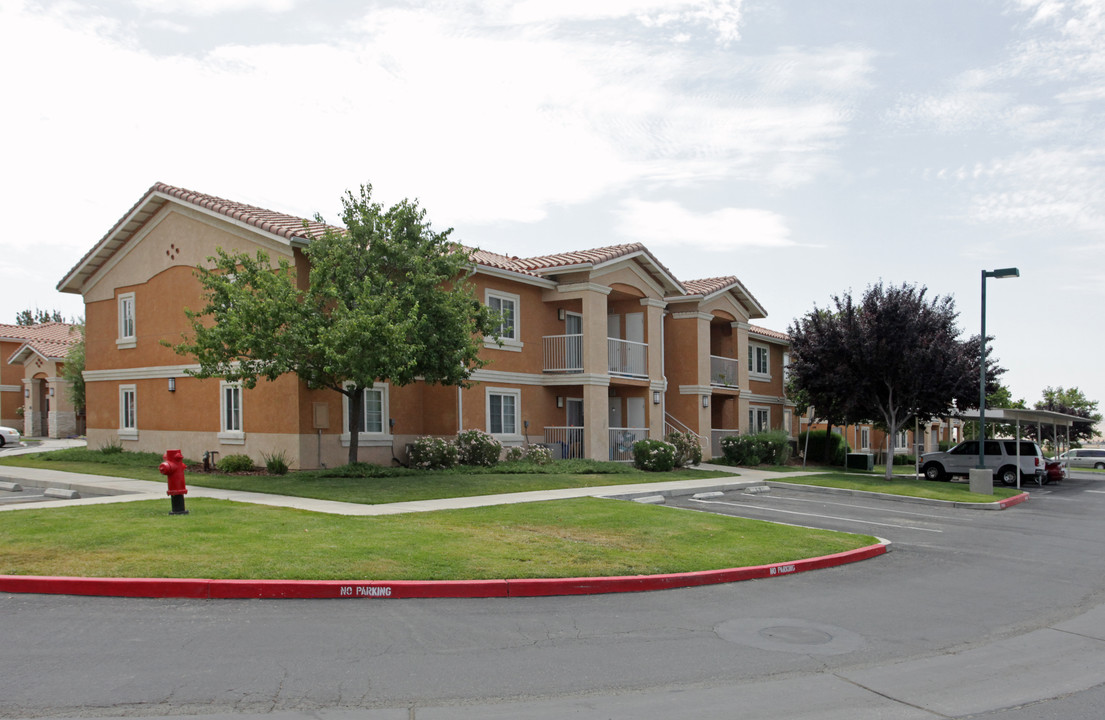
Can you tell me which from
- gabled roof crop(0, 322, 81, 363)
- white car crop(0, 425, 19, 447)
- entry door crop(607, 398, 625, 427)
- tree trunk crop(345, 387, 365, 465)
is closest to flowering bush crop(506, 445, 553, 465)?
tree trunk crop(345, 387, 365, 465)

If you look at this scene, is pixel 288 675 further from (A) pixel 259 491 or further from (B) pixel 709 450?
(B) pixel 709 450

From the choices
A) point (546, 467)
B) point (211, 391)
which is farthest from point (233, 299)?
point (546, 467)

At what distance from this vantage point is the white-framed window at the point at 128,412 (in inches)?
1000

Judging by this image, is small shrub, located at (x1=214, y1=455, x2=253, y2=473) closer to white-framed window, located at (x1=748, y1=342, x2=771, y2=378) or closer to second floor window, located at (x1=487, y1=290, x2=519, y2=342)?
second floor window, located at (x1=487, y1=290, x2=519, y2=342)

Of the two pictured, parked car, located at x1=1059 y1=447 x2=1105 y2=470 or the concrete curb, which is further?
parked car, located at x1=1059 y1=447 x2=1105 y2=470

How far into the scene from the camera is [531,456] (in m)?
24.5

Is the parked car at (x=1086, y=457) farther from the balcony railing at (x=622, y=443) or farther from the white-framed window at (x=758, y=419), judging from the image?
the balcony railing at (x=622, y=443)

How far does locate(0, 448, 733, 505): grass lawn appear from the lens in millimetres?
17141

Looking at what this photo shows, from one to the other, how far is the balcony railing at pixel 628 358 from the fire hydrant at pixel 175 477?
16.9 m

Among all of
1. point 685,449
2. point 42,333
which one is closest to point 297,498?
point 685,449

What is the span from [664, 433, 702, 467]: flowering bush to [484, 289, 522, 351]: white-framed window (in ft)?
20.0

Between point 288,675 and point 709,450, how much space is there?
27720 mm

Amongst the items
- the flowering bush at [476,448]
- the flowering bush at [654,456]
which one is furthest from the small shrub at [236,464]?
the flowering bush at [654,456]

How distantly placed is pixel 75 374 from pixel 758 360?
30.5 m
